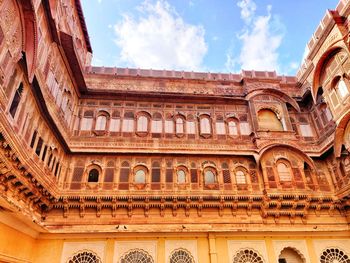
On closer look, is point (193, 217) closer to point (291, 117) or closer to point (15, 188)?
point (15, 188)

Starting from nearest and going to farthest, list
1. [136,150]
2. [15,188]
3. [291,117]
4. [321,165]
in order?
[15,188]
[136,150]
[321,165]
[291,117]

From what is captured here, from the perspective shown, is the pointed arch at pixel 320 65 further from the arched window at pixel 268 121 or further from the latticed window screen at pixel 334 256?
the latticed window screen at pixel 334 256

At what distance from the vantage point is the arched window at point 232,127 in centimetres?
1518

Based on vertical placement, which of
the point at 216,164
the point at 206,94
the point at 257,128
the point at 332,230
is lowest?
the point at 332,230

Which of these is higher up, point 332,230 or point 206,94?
point 206,94

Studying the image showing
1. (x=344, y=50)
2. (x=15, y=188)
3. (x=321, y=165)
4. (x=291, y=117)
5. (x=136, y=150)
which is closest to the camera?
(x=15, y=188)

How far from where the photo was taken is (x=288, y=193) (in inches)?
518

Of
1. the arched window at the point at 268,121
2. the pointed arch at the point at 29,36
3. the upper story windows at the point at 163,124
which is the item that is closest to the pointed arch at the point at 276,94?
the arched window at the point at 268,121

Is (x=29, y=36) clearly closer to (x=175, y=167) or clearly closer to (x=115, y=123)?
(x=115, y=123)

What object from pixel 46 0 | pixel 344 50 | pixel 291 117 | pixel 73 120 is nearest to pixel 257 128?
pixel 291 117

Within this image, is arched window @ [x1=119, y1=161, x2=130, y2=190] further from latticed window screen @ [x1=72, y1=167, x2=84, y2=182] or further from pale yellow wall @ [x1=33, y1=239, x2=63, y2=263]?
pale yellow wall @ [x1=33, y1=239, x2=63, y2=263]

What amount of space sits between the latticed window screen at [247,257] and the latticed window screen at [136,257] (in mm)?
4121

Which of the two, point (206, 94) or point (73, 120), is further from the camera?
point (206, 94)

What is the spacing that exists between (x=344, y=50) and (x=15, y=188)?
51.0 ft
